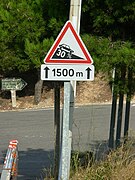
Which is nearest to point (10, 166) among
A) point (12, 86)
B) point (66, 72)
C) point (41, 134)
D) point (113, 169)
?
point (113, 169)

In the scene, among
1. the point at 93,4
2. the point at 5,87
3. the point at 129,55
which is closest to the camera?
the point at 129,55

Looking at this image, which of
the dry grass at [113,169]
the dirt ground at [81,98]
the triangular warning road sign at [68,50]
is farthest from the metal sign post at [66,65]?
the dirt ground at [81,98]

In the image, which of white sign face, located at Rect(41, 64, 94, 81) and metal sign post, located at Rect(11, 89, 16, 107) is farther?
metal sign post, located at Rect(11, 89, 16, 107)

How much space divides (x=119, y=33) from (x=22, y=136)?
8.43 metres

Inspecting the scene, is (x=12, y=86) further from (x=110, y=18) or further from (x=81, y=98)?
(x=110, y=18)

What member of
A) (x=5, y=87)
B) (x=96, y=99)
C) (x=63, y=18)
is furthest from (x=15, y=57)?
(x=96, y=99)

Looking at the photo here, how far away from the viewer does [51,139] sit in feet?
45.4

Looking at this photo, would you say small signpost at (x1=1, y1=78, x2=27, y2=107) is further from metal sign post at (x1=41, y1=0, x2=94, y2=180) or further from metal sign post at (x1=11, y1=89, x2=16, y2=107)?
metal sign post at (x1=41, y1=0, x2=94, y2=180)

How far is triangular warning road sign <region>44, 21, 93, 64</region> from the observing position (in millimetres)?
5070

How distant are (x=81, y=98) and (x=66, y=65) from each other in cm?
2082

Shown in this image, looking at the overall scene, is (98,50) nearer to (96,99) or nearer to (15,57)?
(15,57)

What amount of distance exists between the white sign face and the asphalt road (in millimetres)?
1537

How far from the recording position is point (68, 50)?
5.12m

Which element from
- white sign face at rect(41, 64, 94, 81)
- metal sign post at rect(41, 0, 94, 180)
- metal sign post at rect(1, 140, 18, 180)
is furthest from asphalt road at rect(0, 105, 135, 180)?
white sign face at rect(41, 64, 94, 81)
